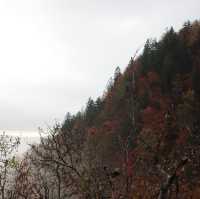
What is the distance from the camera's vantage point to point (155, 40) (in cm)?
12788

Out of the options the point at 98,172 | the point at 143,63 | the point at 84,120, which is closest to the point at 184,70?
the point at 143,63

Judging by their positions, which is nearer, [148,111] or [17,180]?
[17,180]

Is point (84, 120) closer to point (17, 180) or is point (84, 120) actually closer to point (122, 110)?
point (122, 110)

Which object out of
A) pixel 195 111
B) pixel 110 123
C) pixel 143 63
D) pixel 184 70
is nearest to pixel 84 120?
pixel 110 123

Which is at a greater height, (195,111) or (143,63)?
(143,63)

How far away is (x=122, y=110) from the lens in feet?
387

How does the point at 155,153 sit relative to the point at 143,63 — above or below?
below

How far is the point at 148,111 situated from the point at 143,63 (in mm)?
20679

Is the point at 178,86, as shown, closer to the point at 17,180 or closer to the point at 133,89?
the point at 17,180

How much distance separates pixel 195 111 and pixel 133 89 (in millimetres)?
94430

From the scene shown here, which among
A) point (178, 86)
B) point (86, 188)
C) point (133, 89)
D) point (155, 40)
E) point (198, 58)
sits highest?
point (155, 40)

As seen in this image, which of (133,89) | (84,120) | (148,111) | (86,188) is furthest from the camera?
(84,120)

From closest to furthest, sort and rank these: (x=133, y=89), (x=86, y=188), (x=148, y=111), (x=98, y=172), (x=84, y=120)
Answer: (x=133, y=89)
(x=86, y=188)
(x=98, y=172)
(x=148, y=111)
(x=84, y=120)

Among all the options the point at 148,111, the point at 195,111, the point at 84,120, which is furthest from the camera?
the point at 84,120
